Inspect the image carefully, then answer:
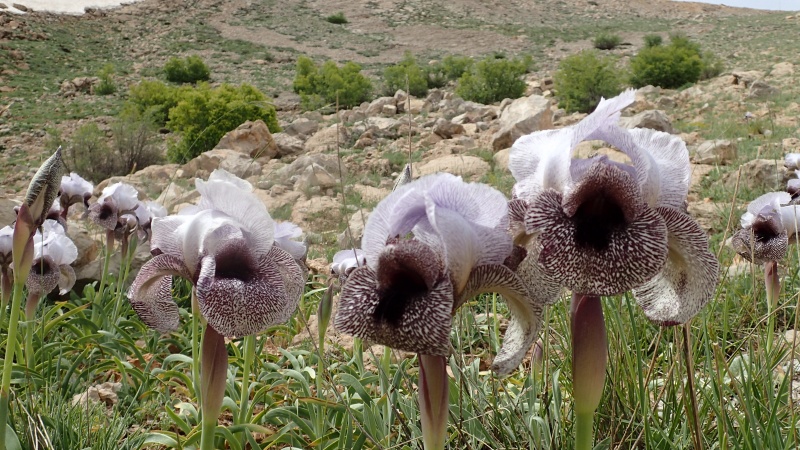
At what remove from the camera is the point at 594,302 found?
1.00 metres

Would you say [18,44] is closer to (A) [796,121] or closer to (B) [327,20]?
(B) [327,20]

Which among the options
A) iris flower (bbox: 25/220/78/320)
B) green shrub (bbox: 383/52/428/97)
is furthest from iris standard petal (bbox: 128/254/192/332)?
green shrub (bbox: 383/52/428/97)

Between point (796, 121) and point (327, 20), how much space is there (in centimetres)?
4006

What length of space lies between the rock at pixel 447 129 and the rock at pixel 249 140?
3928 mm

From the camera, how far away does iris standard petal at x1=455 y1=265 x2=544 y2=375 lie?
97cm

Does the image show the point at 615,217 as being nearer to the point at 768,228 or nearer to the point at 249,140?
the point at 768,228

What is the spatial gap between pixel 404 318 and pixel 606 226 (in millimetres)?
326

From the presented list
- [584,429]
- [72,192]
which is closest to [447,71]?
[72,192]

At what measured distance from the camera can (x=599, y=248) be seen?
0.90 meters

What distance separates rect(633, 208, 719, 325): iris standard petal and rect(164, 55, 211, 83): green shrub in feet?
108

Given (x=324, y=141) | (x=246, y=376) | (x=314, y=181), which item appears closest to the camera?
(x=246, y=376)

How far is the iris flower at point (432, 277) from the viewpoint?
0.88 m

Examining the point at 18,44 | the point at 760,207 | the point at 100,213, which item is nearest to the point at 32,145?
the point at 18,44

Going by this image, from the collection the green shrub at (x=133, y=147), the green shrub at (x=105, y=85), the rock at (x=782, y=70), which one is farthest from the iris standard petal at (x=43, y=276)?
the green shrub at (x=105, y=85)
